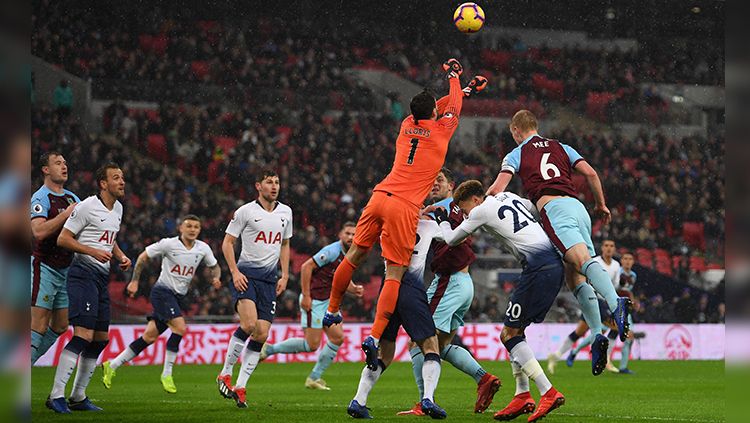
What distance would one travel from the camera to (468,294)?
8.55m

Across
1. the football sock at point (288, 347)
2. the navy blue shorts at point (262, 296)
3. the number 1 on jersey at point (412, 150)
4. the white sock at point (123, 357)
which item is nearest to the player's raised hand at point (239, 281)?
the navy blue shorts at point (262, 296)

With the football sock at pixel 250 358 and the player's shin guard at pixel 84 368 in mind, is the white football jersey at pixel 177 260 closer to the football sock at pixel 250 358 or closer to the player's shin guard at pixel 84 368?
the football sock at pixel 250 358

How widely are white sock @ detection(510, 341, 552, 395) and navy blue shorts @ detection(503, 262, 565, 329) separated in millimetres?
202

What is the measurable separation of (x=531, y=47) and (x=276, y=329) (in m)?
18.5

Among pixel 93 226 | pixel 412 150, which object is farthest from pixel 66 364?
pixel 412 150

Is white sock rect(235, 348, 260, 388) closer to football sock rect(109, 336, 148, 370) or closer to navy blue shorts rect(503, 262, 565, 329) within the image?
navy blue shorts rect(503, 262, 565, 329)

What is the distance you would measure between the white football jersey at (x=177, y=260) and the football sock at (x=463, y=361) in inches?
227

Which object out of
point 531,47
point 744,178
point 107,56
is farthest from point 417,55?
point 744,178

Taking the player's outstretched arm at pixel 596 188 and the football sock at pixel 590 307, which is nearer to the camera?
the football sock at pixel 590 307

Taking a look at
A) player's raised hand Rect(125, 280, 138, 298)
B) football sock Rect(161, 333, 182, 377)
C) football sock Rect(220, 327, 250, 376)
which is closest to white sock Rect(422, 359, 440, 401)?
football sock Rect(220, 327, 250, 376)

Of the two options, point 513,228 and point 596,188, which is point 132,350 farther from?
point 596,188

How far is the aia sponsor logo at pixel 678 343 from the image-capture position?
2334cm

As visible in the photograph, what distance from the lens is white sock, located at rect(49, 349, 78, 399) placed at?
27.5 feet

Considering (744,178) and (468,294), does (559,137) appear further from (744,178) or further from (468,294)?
(744,178)
